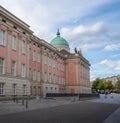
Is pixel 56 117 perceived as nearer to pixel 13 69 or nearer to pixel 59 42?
pixel 13 69

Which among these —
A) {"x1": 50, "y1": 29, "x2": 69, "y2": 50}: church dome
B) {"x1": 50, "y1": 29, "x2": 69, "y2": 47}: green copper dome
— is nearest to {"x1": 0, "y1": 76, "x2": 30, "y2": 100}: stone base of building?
{"x1": 50, "y1": 29, "x2": 69, "y2": 50}: church dome

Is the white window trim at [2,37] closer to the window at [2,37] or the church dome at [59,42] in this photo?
the window at [2,37]

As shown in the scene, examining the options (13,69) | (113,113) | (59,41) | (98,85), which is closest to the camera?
(113,113)

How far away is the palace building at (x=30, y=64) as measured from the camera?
40188 mm

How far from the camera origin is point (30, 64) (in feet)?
183

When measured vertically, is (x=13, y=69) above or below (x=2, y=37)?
below

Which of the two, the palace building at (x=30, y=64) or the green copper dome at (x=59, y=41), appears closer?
the palace building at (x=30, y=64)

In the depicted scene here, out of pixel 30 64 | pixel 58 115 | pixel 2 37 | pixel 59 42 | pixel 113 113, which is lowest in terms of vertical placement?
pixel 113 113

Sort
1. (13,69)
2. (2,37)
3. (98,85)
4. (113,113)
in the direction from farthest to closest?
1. (98,85)
2. (13,69)
3. (2,37)
4. (113,113)

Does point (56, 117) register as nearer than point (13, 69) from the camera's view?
Yes

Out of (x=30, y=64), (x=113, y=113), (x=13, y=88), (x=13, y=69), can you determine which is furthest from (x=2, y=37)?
(x=113, y=113)

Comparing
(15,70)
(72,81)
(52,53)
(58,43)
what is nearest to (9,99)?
(15,70)

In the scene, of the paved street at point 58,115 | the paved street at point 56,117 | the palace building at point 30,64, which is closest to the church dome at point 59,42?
the palace building at point 30,64

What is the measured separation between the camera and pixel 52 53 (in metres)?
71.4
